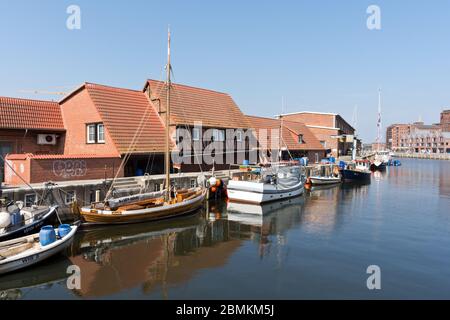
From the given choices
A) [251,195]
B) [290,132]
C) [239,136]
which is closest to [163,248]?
[251,195]

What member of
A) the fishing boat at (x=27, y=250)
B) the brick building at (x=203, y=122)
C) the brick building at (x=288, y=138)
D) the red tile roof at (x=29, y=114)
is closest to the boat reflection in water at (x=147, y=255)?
the fishing boat at (x=27, y=250)

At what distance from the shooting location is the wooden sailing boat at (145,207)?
1894 cm

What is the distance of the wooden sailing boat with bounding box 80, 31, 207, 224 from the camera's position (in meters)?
18.9

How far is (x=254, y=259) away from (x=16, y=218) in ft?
36.7

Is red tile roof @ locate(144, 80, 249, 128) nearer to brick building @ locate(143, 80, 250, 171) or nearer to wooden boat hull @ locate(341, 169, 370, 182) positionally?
brick building @ locate(143, 80, 250, 171)

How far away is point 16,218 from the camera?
49.9ft

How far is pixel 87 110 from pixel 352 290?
984 inches

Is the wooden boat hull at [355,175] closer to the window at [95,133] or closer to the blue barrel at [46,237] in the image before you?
the window at [95,133]

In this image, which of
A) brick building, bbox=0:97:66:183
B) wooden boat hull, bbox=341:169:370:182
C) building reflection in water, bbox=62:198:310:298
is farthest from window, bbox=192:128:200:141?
wooden boat hull, bbox=341:169:370:182

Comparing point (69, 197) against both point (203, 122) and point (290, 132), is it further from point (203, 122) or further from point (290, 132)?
point (290, 132)
